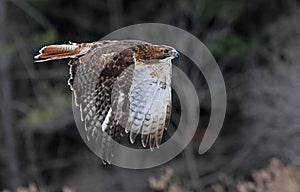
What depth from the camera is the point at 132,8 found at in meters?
9.80

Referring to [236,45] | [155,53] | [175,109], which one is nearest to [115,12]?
[236,45]

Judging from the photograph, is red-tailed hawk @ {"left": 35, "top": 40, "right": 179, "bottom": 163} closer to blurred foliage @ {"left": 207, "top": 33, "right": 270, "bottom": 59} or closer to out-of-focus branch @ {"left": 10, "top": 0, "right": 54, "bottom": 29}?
blurred foliage @ {"left": 207, "top": 33, "right": 270, "bottom": 59}

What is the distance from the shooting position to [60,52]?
8.00ft

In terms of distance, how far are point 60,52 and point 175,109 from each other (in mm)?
5543

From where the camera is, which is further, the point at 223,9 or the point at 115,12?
the point at 115,12

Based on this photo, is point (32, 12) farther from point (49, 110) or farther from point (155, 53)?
point (155, 53)

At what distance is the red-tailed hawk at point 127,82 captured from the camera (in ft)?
8.29

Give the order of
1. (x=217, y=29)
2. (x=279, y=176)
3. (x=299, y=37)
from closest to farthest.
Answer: (x=279, y=176) < (x=299, y=37) < (x=217, y=29)

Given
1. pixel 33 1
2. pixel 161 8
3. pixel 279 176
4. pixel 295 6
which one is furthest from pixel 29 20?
pixel 279 176

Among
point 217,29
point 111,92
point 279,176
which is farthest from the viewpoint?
point 217,29

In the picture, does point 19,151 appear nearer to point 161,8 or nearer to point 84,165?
point 84,165

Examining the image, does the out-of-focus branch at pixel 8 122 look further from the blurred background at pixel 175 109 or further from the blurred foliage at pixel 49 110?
the blurred foliage at pixel 49 110

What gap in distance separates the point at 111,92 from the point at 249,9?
6.85 m

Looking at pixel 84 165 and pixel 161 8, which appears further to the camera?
pixel 84 165
